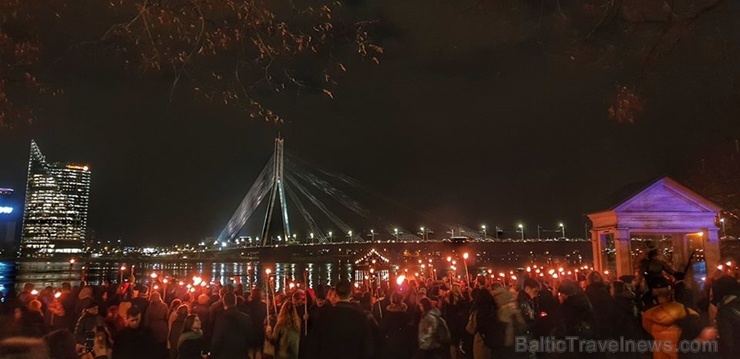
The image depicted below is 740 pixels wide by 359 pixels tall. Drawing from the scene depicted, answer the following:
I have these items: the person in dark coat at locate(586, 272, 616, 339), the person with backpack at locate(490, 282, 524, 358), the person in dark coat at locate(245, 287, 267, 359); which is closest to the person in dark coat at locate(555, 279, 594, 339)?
the person in dark coat at locate(586, 272, 616, 339)

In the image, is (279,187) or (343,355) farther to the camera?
(279,187)

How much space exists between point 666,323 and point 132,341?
6171 mm

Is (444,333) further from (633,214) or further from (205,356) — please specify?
(633,214)

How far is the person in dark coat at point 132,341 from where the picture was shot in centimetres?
727

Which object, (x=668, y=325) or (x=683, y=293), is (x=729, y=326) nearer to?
(x=668, y=325)

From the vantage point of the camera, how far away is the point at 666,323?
6.61m

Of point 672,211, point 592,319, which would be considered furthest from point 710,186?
point 592,319

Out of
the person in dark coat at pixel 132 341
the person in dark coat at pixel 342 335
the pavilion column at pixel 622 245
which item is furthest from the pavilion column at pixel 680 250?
the person in dark coat at pixel 132 341

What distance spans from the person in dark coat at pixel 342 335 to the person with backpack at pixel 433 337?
2.40 m

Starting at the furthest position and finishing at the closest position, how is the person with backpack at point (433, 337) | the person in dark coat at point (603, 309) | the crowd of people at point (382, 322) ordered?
the person in dark coat at point (603, 309), the person with backpack at point (433, 337), the crowd of people at point (382, 322)

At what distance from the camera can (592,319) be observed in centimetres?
980

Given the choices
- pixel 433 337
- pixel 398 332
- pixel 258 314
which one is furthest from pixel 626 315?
pixel 258 314

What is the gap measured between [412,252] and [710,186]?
307ft

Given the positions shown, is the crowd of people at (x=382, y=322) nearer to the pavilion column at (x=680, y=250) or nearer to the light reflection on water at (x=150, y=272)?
the pavilion column at (x=680, y=250)
